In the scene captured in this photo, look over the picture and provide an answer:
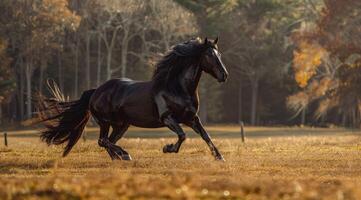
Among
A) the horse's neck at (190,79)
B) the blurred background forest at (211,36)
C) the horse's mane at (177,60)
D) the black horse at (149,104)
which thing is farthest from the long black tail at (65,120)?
the blurred background forest at (211,36)

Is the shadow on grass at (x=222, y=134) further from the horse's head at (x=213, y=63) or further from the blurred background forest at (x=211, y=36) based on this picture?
the horse's head at (x=213, y=63)

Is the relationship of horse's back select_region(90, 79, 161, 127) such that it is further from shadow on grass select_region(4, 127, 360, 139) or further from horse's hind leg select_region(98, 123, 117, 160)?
shadow on grass select_region(4, 127, 360, 139)

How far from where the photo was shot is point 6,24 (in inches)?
2793

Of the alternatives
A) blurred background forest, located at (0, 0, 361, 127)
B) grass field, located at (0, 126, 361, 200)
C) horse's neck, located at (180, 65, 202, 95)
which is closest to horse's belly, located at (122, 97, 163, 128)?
horse's neck, located at (180, 65, 202, 95)

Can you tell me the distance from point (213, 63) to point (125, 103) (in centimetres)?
249

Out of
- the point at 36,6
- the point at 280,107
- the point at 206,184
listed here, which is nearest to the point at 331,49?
the point at 36,6

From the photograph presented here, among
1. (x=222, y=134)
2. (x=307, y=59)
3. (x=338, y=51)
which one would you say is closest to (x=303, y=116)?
(x=307, y=59)

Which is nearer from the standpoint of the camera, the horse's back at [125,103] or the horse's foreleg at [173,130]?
the horse's foreleg at [173,130]

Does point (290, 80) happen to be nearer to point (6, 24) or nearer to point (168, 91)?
point (6, 24)

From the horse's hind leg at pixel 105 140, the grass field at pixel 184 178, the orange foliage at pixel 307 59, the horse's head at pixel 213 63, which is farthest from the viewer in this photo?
the orange foliage at pixel 307 59

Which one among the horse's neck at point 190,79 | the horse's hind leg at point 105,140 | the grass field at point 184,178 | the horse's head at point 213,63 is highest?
the horse's head at point 213,63

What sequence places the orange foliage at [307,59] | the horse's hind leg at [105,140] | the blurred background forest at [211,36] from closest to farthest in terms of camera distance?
the horse's hind leg at [105,140]
the orange foliage at [307,59]
the blurred background forest at [211,36]

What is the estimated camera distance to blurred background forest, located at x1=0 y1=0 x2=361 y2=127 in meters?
58.8

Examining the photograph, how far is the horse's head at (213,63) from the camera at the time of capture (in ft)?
62.9
